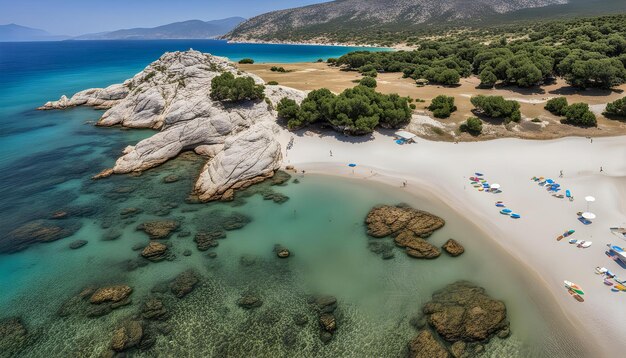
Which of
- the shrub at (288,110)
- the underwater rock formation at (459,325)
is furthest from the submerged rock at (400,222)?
the shrub at (288,110)

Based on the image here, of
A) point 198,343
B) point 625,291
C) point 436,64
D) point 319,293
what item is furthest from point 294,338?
point 436,64

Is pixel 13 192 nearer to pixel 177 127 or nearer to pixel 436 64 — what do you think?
pixel 177 127

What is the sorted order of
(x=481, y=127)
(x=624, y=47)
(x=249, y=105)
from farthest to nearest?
(x=624, y=47) < (x=249, y=105) < (x=481, y=127)

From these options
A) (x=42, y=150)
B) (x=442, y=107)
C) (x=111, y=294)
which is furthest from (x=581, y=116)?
(x=42, y=150)

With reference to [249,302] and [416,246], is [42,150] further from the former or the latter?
[416,246]

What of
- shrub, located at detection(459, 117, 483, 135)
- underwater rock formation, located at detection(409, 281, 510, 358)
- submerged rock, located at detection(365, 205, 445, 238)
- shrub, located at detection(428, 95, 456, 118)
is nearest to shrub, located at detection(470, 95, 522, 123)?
shrub, located at detection(459, 117, 483, 135)

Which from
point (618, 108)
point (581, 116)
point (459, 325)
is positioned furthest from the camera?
point (618, 108)
